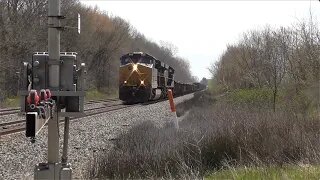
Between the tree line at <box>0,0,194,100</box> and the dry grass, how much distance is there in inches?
165

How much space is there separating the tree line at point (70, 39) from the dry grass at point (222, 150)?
4194 mm

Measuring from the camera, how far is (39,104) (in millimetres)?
3322

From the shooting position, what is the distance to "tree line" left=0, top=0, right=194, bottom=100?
3350 cm

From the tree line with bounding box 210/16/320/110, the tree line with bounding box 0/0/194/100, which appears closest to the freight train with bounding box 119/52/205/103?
the tree line with bounding box 0/0/194/100

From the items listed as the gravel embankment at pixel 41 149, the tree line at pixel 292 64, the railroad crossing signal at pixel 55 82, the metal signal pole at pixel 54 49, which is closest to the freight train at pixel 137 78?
the tree line at pixel 292 64

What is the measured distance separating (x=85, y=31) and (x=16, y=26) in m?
18.9

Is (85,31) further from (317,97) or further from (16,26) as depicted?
(317,97)

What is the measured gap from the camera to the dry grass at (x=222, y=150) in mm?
7582

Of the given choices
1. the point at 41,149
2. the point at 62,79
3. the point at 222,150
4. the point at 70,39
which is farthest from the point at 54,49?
the point at 70,39

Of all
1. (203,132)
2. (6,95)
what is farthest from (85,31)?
(203,132)

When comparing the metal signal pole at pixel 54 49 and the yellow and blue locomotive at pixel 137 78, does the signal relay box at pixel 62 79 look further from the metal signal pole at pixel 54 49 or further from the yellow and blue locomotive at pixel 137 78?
the yellow and blue locomotive at pixel 137 78

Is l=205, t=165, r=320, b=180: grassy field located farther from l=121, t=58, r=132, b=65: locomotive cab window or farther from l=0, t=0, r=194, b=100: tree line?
l=121, t=58, r=132, b=65: locomotive cab window

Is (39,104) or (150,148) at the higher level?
(39,104)

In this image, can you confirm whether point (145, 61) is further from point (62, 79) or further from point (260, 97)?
point (62, 79)
